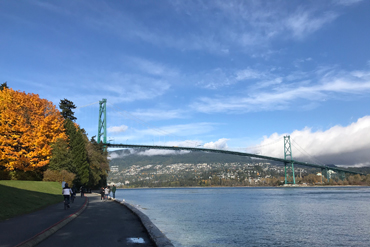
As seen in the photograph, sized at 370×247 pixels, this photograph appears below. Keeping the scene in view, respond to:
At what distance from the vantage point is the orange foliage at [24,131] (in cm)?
3456

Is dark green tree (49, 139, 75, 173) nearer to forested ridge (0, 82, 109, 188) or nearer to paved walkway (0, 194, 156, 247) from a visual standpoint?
forested ridge (0, 82, 109, 188)

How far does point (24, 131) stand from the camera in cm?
3625

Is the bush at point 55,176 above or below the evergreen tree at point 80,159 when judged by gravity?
below

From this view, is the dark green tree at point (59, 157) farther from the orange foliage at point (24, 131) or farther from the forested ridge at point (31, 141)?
the orange foliage at point (24, 131)

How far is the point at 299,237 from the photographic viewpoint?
15.9 metres

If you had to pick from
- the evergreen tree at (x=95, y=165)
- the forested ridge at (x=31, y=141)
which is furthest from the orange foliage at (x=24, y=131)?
the evergreen tree at (x=95, y=165)

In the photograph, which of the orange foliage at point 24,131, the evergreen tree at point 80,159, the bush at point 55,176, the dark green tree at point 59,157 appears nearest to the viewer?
the orange foliage at point 24,131

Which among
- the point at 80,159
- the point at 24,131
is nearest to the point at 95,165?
the point at 80,159

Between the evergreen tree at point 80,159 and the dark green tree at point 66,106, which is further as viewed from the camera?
the dark green tree at point 66,106

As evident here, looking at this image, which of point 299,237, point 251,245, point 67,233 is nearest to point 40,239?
point 67,233

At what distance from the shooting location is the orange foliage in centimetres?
3456

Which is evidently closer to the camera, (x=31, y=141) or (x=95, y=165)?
(x=31, y=141)

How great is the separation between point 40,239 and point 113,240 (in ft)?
7.13

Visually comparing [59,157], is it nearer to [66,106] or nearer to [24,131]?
[24,131]
